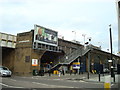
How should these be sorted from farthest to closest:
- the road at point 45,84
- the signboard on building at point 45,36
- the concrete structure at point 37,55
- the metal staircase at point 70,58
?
the metal staircase at point 70,58 < the signboard on building at point 45,36 < the concrete structure at point 37,55 < the road at point 45,84

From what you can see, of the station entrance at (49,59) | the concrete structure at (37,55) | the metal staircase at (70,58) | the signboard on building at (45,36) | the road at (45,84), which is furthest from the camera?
the station entrance at (49,59)

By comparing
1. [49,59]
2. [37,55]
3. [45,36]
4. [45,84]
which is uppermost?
[45,36]

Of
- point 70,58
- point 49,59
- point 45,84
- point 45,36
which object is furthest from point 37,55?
point 45,84

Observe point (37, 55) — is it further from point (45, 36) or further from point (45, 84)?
point (45, 84)

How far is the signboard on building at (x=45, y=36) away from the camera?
102 feet

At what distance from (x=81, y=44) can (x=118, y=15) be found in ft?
98.8

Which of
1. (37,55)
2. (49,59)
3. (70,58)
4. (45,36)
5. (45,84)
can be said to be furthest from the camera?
(49,59)

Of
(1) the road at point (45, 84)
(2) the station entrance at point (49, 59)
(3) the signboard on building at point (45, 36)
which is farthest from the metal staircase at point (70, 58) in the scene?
(1) the road at point (45, 84)

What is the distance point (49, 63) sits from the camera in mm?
37844

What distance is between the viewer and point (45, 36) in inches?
1302

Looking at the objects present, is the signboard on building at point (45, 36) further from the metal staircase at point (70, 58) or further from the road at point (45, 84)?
the road at point (45, 84)

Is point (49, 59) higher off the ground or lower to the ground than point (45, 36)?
lower

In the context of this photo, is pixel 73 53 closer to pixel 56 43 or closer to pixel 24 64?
pixel 56 43

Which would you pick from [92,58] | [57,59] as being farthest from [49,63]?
[92,58]
